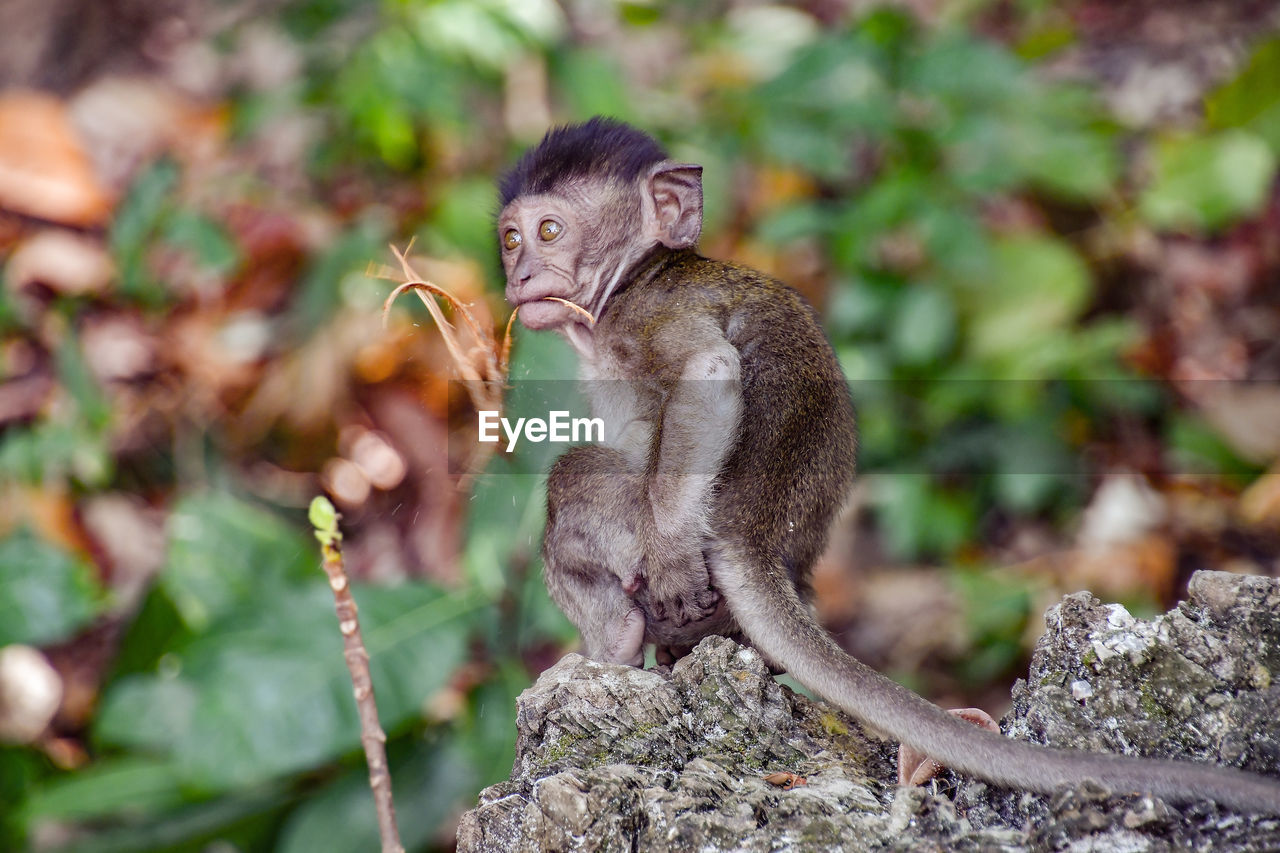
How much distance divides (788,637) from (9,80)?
7378 millimetres

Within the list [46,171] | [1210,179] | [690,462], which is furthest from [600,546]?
[46,171]

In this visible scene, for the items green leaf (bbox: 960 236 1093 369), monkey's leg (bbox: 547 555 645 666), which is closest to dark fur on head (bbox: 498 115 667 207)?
monkey's leg (bbox: 547 555 645 666)

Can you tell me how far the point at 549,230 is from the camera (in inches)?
110

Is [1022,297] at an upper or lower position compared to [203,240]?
upper

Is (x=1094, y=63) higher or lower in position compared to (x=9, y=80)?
higher

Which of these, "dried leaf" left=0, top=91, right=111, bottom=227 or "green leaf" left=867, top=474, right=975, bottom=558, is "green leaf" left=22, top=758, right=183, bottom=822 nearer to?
"green leaf" left=867, top=474, right=975, bottom=558

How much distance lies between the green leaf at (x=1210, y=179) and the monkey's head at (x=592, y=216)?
3767 millimetres

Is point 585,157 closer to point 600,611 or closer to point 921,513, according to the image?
point 600,611

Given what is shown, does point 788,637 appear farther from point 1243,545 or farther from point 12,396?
point 12,396

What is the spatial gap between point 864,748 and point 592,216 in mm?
1369

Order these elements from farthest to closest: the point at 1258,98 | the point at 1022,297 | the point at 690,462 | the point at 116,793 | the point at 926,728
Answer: the point at 1258,98
the point at 1022,297
the point at 116,793
the point at 690,462
the point at 926,728

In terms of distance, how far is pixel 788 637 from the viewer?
2203 mm

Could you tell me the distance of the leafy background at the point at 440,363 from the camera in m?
4.13

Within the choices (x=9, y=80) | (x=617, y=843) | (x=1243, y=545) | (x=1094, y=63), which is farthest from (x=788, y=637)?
(x=9, y=80)
